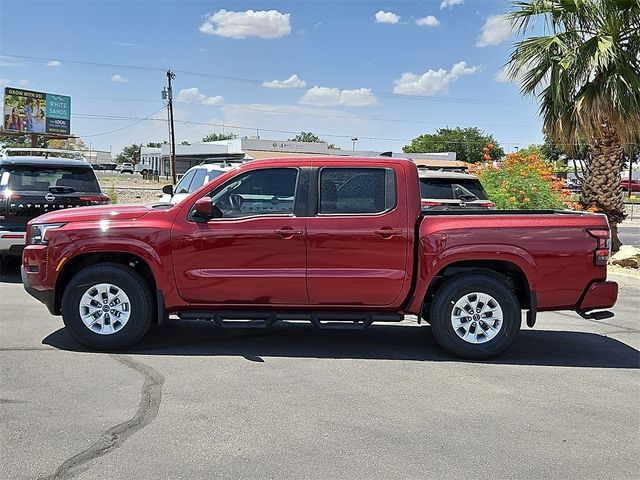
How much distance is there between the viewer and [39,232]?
20.1 feet

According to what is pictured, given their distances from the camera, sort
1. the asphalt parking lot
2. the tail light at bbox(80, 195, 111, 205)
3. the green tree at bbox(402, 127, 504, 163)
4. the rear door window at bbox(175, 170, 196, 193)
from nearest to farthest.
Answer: the asphalt parking lot < the tail light at bbox(80, 195, 111, 205) < the rear door window at bbox(175, 170, 196, 193) < the green tree at bbox(402, 127, 504, 163)

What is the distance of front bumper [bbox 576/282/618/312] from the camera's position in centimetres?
602

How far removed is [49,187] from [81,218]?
430 centimetres

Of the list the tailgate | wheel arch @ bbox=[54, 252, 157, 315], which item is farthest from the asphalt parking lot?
the tailgate

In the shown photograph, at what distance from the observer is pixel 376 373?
5551 millimetres

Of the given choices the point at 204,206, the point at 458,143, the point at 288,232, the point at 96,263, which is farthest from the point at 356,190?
the point at 458,143

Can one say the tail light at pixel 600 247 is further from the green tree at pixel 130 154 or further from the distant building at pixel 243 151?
the green tree at pixel 130 154

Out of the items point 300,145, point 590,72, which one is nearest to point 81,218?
point 590,72

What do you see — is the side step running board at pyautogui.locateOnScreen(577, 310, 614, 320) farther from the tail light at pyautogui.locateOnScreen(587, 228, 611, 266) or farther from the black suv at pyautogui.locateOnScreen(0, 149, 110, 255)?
the black suv at pyautogui.locateOnScreen(0, 149, 110, 255)

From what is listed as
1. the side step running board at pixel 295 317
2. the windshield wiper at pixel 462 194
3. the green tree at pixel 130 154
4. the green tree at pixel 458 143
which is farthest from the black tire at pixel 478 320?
the green tree at pixel 130 154

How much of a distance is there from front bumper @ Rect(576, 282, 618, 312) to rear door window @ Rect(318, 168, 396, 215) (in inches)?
80.7

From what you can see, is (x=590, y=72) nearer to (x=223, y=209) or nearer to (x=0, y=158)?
(x=223, y=209)

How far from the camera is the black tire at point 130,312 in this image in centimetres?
594

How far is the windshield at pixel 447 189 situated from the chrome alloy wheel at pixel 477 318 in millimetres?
6078
